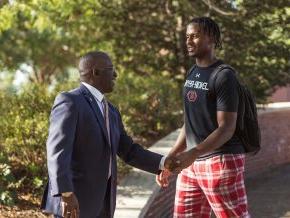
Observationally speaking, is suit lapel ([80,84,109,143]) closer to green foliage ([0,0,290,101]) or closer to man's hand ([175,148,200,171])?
man's hand ([175,148,200,171])

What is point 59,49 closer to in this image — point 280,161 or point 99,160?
point 280,161

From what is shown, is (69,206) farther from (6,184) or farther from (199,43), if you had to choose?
(6,184)

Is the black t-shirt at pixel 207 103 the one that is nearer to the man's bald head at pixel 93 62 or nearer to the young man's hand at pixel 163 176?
the young man's hand at pixel 163 176

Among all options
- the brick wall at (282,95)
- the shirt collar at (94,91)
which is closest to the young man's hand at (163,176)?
the shirt collar at (94,91)

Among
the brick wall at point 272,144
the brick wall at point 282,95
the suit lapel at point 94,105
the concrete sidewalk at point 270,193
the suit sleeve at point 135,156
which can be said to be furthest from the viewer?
the brick wall at point 282,95

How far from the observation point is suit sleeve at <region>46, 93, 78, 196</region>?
3.30 meters

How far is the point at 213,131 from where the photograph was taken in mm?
4066

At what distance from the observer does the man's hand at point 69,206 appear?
130 inches

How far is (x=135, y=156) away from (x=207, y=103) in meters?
0.68

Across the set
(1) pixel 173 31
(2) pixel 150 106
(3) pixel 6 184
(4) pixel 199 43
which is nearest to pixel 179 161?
(4) pixel 199 43

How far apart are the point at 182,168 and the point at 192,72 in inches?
28.5

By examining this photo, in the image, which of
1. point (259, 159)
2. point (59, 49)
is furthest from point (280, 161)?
point (59, 49)

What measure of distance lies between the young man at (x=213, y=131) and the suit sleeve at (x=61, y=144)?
1063mm

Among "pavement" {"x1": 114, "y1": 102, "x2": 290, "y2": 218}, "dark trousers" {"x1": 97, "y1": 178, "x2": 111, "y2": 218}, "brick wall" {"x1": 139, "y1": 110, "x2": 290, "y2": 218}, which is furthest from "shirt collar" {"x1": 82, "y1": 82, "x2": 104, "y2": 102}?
"brick wall" {"x1": 139, "y1": 110, "x2": 290, "y2": 218}
